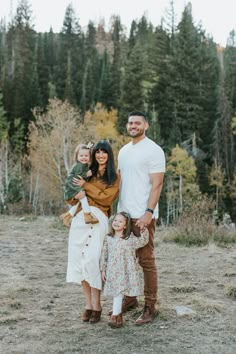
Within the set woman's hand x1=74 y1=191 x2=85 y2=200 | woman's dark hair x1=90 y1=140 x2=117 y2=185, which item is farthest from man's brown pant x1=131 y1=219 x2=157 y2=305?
woman's hand x1=74 y1=191 x2=85 y2=200

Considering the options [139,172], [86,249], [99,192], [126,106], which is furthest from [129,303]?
[126,106]

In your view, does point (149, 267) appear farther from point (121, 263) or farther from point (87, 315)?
point (87, 315)

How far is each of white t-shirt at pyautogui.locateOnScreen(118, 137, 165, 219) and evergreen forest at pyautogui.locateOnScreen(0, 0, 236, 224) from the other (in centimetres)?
2329

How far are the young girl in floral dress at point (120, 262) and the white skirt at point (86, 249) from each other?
6 cm

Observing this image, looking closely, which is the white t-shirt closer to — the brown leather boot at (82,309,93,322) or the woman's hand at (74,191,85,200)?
the woman's hand at (74,191,85,200)

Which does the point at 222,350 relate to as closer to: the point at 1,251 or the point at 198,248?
the point at 198,248

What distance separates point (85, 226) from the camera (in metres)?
4.68

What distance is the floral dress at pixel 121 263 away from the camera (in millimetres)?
4613

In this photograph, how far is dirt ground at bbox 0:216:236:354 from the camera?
165 inches

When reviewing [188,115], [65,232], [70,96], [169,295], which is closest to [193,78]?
[188,115]

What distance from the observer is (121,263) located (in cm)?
462

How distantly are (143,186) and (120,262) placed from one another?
0.72 m

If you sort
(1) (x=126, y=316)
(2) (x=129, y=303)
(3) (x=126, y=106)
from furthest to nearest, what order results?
1. (3) (x=126, y=106)
2. (2) (x=129, y=303)
3. (1) (x=126, y=316)

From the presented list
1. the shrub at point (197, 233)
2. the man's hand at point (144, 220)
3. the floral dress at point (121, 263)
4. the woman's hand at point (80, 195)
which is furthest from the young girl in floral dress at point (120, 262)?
the shrub at point (197, 233)
